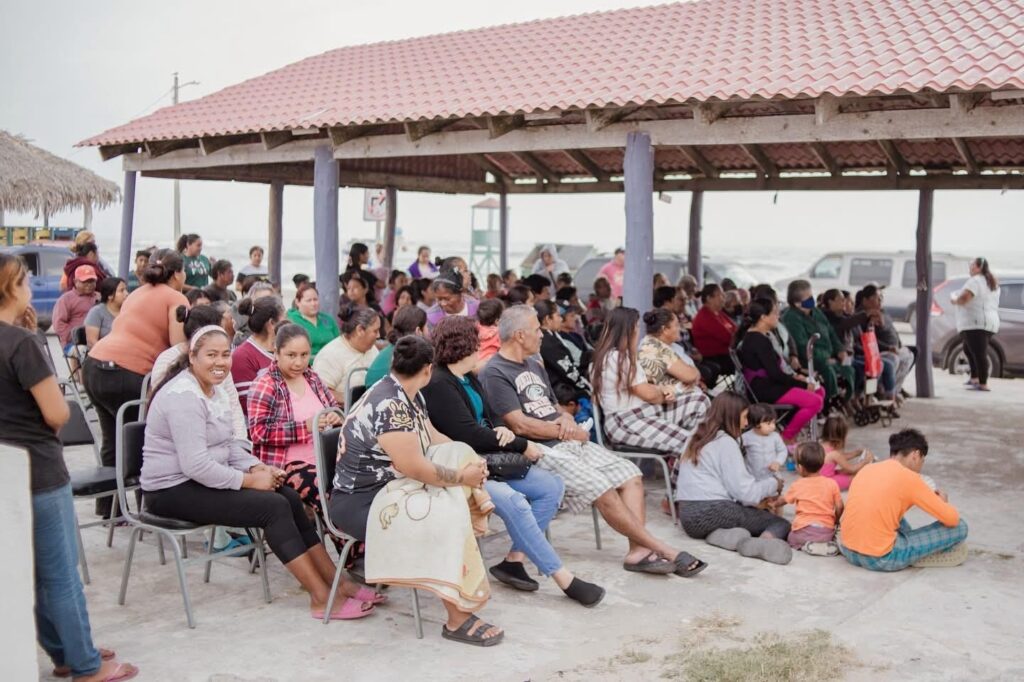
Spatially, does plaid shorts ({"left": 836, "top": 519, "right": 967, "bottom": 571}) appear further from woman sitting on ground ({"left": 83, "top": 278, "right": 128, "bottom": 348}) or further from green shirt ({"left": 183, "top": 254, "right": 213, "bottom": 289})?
green shirt ({"left": 183, "top": 254, "right": 213, "bottom": 289})

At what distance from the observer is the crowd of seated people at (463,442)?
4.66 meters

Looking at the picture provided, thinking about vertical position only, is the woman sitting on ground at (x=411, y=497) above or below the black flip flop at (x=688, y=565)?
above

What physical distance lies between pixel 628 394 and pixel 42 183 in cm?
1425

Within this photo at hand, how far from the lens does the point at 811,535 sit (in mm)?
6113

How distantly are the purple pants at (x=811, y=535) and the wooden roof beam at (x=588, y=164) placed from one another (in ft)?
25.8

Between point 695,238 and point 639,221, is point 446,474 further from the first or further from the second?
point 695,238

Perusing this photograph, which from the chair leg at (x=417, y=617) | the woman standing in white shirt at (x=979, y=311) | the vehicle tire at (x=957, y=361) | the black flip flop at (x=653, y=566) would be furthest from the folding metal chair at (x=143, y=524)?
the vehicle tire at (x=957, y=361)

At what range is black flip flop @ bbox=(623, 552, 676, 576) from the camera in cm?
560

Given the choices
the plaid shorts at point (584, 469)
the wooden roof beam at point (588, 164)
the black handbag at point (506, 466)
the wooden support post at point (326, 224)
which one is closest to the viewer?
the black handbag at point (506, 466)

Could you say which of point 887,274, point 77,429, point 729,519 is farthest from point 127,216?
point 887,274

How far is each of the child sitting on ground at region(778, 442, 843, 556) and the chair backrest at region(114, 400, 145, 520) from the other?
3.63 m

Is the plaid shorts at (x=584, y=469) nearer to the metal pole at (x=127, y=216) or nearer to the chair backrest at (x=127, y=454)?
the chair backrest at (x=127, y=454)

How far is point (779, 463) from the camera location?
6.82m

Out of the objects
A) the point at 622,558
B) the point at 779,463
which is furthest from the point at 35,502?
the point at 779,463
